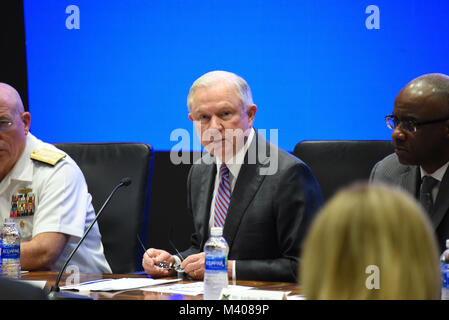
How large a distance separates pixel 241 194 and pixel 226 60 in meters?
1.37

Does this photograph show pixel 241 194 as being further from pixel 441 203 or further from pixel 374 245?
pixel 374 245

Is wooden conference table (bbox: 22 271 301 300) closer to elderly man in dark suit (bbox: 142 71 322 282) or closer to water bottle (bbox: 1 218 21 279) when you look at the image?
water bottle (bbox: 1 218 21 279)

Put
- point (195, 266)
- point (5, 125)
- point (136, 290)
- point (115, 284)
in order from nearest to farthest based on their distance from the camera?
point (136, 290) → point (115, 284) → point (195, 266) → point (5, 125)

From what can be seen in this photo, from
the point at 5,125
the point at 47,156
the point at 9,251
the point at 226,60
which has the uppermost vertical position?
the point at 226,60

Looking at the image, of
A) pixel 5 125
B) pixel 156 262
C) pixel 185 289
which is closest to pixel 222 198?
pixel 156 262

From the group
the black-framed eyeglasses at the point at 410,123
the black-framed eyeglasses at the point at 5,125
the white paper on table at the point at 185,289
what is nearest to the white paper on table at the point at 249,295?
the white paper on table at the point at 185,289

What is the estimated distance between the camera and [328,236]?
842 mm

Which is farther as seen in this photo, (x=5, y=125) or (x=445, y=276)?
(x=5, y=125)

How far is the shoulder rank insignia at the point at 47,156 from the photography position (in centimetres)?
300

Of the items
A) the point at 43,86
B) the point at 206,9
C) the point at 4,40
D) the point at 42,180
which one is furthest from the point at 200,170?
the point at 4,40

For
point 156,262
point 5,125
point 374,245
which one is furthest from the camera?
point 5,125

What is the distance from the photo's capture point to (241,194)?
8.65 ft

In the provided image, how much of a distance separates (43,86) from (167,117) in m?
0.98

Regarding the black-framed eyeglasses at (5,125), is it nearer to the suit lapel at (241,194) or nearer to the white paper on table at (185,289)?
the suit lapel at (241,194)
